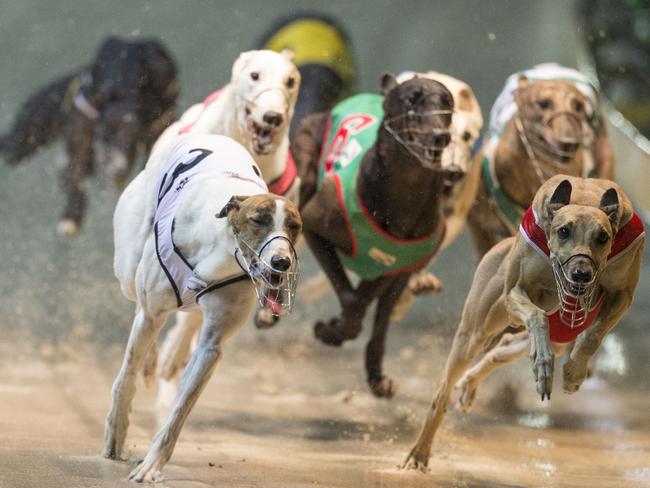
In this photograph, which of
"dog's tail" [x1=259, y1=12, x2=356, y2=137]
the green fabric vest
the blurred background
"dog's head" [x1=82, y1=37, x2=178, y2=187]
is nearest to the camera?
the green fabric vest

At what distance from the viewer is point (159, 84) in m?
7.29

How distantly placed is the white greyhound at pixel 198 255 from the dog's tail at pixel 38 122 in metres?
3.51

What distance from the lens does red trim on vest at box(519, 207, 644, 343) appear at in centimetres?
402

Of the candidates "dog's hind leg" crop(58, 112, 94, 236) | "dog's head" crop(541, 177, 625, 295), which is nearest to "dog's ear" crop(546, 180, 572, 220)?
"dog's head" crop(541, 177, 625, 295)

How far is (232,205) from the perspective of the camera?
4.07m

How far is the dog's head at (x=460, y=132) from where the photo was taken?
5.85 m

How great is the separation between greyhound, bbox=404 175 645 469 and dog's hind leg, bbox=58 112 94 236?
3.72m

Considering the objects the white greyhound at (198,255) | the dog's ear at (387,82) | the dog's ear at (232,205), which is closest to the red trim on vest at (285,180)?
the dog's ear at (387,82)

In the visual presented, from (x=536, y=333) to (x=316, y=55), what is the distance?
384 cm

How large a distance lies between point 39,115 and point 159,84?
Answer: 1.33 m

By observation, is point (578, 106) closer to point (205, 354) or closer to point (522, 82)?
point (522, 82)

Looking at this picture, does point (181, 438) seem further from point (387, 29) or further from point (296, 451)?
point (387, 29)

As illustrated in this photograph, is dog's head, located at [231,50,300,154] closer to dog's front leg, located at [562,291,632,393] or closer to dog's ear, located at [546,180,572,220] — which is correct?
dog's ear, located at [546,180,572,220]

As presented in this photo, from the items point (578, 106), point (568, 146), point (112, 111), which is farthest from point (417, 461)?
point (112, 111)
